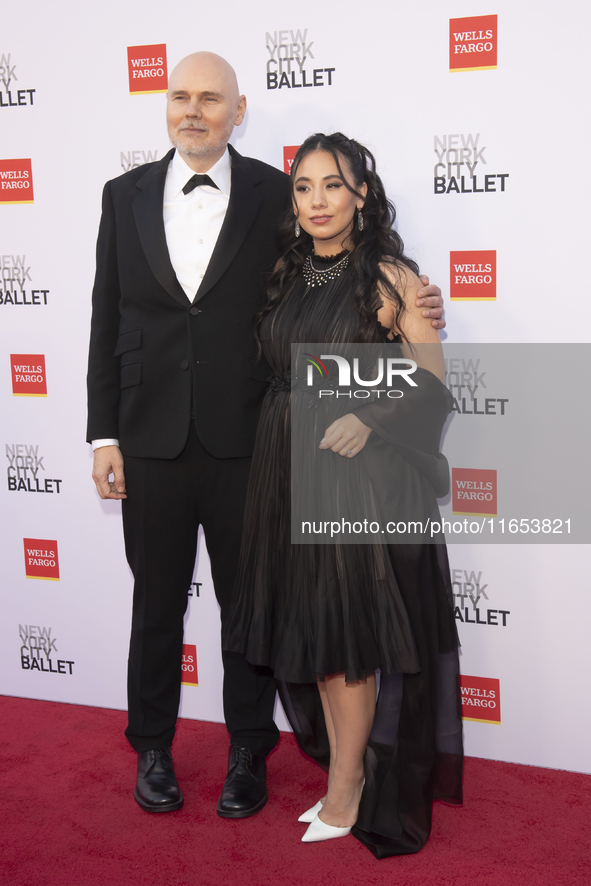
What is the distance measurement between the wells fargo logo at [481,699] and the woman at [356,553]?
0.45m

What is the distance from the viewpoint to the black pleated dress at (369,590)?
184cm

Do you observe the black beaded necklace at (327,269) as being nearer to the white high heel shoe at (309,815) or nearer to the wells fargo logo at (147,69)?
the wells fargo logo at (147,69)

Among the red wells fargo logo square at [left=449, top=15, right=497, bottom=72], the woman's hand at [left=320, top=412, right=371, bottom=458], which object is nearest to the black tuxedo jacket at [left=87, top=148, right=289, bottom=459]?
the woman's hand at [left=320, top=412, right=371, bottom=458]

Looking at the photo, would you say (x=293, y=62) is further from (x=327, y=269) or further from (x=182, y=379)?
(x=182, y=379)

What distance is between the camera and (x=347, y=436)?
5.93ft

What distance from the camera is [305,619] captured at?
1878 mm

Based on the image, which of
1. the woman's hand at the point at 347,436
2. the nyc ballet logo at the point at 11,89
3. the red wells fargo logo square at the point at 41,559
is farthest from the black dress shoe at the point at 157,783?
the nyc ballet logo at the point at 11,89

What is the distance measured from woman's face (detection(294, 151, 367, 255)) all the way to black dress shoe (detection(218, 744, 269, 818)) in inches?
57.7

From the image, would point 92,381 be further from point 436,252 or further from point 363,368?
point 436,252

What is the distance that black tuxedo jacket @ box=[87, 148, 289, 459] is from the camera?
2.04 meters

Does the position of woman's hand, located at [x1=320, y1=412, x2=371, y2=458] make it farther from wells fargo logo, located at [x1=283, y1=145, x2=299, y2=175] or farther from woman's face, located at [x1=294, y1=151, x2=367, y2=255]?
wells fargo logo, located at [x1=283, y1=145, x2=299, y2=175]

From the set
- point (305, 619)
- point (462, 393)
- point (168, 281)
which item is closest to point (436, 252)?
point (462, 393)

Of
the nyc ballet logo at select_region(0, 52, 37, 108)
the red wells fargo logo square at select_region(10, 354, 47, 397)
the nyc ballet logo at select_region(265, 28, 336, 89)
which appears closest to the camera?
the nyc ballet logo at select_region(265, 28, 336, 89)

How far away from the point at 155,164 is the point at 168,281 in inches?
15.7
